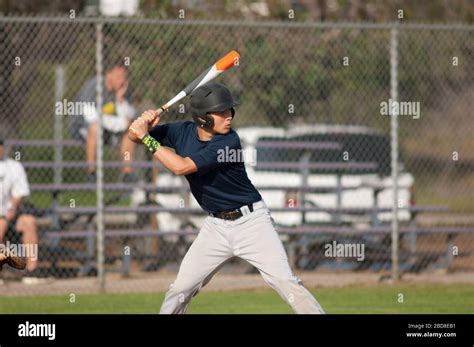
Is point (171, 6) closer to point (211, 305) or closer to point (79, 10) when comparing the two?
point (79, 10)

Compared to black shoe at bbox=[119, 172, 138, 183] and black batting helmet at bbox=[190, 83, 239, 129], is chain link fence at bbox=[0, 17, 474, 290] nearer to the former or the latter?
black shoe at bbox=[119, 172, 138, 183]

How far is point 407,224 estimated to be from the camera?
48.1ft

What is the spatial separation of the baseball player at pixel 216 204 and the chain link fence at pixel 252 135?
428 centimetres

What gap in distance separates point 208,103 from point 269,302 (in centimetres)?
396

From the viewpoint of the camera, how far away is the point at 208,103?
27.7 ft

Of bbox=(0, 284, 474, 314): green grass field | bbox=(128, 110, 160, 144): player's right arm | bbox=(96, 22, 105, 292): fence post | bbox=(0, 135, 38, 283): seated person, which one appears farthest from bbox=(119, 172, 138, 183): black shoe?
bbox=(128, 110, 160, 144): player's right arm

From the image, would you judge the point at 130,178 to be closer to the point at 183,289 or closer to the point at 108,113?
the point at 108,113

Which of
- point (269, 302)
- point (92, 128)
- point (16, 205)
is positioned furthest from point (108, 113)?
point (269, 302)

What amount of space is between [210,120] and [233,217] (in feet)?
2.50

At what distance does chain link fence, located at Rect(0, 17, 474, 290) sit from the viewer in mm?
13539

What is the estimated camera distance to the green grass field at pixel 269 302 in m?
11.2

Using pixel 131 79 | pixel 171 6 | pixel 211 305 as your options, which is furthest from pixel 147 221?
pixel 171 6

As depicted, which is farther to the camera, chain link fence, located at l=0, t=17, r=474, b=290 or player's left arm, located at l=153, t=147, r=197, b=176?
chain link fence, located at l=0, t=17, r=474, b=290

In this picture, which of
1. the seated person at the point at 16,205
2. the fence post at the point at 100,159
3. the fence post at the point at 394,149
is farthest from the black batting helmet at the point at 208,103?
the fence post at the point at 394,149
